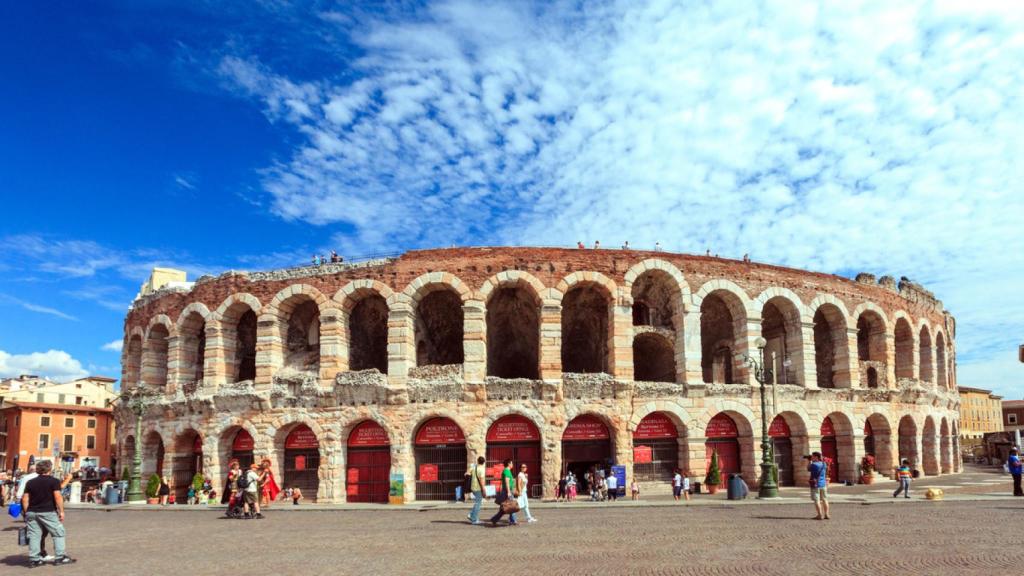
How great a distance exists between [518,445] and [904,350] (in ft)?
68.5

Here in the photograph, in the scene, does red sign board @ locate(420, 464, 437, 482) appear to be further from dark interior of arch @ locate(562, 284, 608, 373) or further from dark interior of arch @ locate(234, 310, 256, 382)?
dark interior of arch @ locate(234, 310, 256, 382)

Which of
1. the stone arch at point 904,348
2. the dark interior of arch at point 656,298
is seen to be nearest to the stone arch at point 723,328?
A: the dark interior of arch at point 656,298

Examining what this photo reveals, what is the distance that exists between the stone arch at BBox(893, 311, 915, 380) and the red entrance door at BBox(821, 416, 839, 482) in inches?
247

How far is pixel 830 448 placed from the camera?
29938 mm

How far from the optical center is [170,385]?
29703mm

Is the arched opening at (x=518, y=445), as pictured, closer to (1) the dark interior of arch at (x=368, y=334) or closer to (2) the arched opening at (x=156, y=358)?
(1) the dark interior of arch at (x=368, y=334)

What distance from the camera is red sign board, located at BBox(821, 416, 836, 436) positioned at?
29422mm

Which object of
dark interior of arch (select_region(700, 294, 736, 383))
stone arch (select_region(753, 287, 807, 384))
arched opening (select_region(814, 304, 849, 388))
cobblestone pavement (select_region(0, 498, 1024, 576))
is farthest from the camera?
dark interior of arch (select_region(700, 294, 736, 383))

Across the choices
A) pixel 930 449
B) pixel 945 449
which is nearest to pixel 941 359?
pixel 945 449

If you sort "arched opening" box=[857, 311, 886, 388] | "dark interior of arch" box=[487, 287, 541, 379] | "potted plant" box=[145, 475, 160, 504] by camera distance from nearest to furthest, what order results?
Result: "potted plant" box=[145, 475, 160, 504]
"dark interior of arch" box=[487, 287, 541, 379]
"arched opening" box=[857, 311, 886, 388]

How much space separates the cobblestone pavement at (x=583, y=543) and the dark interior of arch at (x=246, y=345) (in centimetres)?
1170

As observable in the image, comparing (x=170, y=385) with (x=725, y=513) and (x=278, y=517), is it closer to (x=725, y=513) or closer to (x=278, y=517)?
(x=278, y=517)

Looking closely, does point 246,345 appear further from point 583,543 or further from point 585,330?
point 583,543

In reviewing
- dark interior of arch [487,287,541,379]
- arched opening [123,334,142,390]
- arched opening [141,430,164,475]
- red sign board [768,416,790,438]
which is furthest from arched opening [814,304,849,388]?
arched opening [123,334,142,390]
